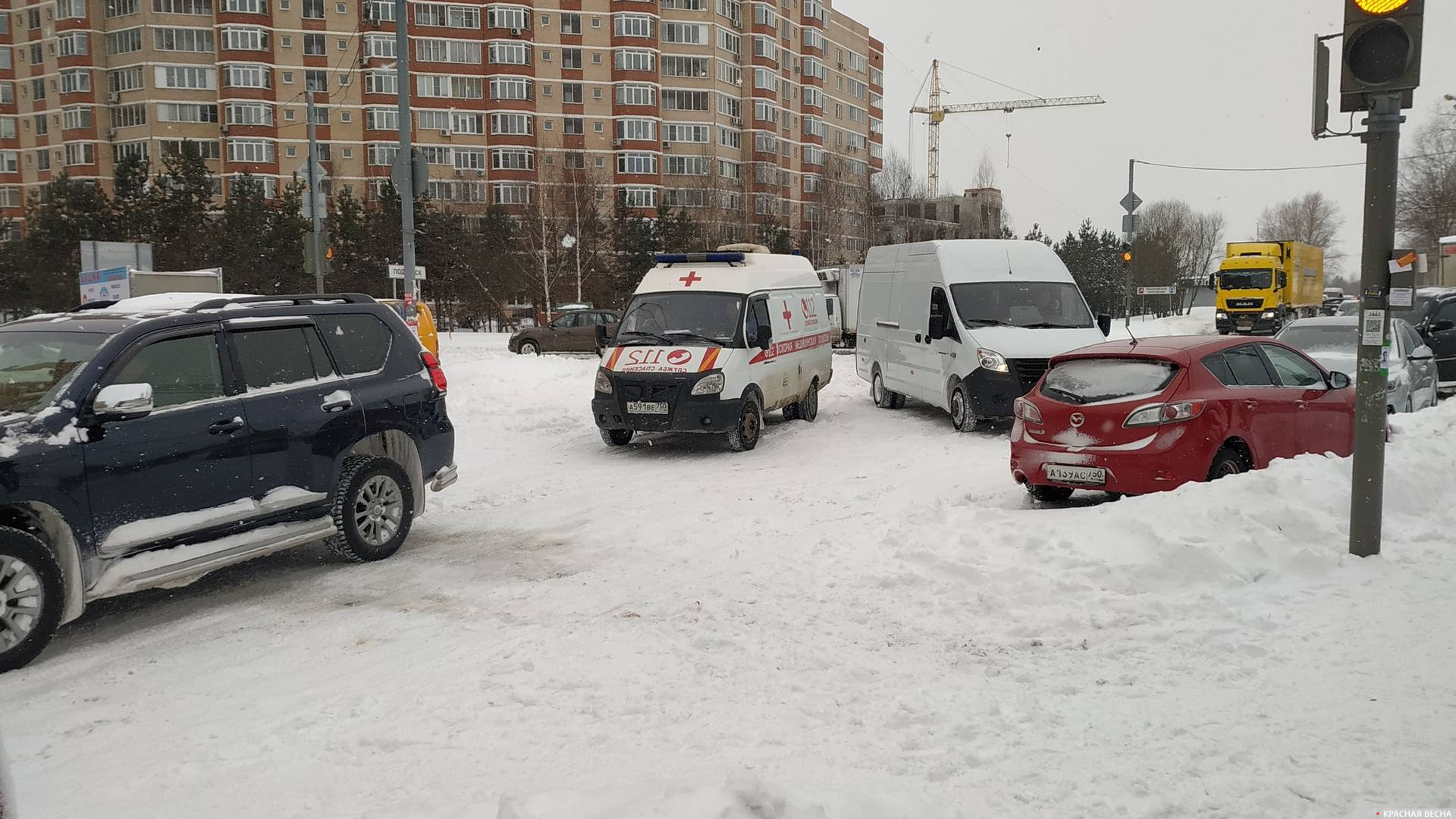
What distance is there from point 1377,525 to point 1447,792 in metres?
2.91

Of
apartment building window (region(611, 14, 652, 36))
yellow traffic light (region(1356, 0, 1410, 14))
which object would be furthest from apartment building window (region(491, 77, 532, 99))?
yellow traffic light (region(1356, 0, 1410, 14))

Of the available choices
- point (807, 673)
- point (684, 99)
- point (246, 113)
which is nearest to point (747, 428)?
point (807, 673)

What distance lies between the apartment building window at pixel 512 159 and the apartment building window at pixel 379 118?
756 centimetres

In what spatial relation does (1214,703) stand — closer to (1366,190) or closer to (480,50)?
(1366,190)

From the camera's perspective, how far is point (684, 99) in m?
77.2

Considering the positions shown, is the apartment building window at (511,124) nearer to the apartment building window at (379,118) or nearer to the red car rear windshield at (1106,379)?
the apartment building window at (379,118)

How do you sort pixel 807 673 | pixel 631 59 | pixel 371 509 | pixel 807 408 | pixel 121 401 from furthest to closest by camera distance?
pixel 631 59
pixel 807 408
pixel 371 509
pixel 121 401
pixel 807 673

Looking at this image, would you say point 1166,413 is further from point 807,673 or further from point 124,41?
point 124,41

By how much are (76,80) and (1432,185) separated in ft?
300

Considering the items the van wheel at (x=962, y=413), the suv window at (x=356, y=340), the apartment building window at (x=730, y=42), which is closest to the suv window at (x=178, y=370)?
the suv window at (x=356, y=340)

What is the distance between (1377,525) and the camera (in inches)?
233

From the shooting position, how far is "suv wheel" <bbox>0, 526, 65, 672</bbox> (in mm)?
5027

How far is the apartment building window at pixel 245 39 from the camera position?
69.6 m

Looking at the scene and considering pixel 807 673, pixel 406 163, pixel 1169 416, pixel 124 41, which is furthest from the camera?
pixel 124 41
